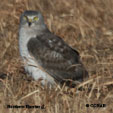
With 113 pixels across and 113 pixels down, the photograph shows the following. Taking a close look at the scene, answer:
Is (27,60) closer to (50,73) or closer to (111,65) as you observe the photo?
(50,73)

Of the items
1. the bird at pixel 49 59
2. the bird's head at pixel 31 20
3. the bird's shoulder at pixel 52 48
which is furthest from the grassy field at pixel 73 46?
the bird's head at pixel 31 20

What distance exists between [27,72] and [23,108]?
1400 mm

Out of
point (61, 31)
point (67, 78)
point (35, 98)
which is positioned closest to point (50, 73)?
point (67, 78)

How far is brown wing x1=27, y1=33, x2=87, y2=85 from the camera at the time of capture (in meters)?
6.47

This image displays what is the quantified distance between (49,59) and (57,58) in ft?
0.38

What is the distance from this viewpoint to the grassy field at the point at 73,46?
17.5 feet

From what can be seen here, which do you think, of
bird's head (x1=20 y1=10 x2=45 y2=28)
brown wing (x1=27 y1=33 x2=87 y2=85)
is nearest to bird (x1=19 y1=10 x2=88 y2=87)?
brown wing (x1=27 y1=33 x2=87 y2=85)

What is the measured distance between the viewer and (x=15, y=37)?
7840mm

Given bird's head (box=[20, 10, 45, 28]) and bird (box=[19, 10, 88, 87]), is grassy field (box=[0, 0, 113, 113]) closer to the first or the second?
bird (box=[19, 10, 88, 87])

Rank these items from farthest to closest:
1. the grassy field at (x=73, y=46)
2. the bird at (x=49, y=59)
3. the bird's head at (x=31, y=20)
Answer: the bird's head at (x=31, y=20) → the bird at (x=49, y=59) → the grassy field at (x=73, y=46)

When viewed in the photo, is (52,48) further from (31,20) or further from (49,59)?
(31,20)

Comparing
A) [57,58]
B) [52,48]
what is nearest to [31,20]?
[52,48]

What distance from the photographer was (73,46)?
7801 millimetres

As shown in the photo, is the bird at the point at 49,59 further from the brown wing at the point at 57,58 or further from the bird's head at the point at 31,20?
the bird's head at the point at 31,20
